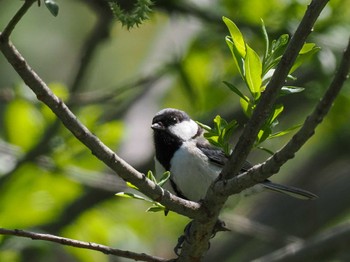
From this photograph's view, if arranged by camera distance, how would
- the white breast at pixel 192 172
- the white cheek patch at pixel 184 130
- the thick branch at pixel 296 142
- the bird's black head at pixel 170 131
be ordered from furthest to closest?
the white cheek patch at pixel 184 130, the bird's black head at pixel 170 131, the white breast at pixel 192 172, the thick branch at pixel 296 142

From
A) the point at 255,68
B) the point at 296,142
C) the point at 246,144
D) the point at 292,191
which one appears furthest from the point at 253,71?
the point at 292,191

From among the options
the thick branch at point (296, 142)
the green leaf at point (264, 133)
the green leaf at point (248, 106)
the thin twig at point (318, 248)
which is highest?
the thin twig at point (318, 248)

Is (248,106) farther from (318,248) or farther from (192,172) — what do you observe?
(318,248)

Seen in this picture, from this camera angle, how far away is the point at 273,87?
211 centimetres

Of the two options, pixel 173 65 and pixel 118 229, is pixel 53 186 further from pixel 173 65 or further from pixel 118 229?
pixel 173 65

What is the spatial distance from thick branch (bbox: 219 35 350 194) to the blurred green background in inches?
55.8

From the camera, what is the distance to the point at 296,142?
1977mm

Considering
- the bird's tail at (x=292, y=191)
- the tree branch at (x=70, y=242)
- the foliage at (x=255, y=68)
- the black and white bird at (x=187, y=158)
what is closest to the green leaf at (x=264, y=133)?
the foliage at (x=255, y=68)

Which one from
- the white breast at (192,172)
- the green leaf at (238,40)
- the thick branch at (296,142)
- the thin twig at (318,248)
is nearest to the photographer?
the thick branch at (296,142)

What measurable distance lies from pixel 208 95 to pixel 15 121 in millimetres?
1133

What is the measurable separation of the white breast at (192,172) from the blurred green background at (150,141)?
20cm

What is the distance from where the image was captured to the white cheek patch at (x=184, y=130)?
414 centimetres

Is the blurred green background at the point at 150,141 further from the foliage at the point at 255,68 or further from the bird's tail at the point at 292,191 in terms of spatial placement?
the foliage at the point at 255,68

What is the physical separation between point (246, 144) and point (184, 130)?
77.5 inches
